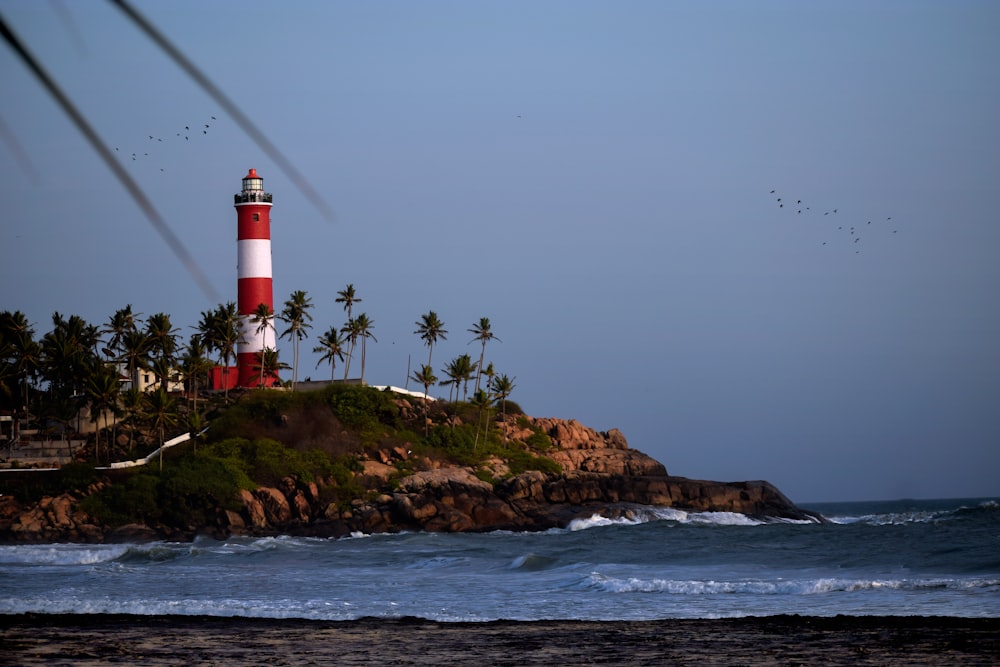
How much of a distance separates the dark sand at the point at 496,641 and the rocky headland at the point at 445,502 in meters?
33.7

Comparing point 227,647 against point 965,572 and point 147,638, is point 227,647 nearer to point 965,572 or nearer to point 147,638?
point 147,638

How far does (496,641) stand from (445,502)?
39919 mm

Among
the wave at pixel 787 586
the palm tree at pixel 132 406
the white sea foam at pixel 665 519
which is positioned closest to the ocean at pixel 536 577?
the wave at pixel 787 586

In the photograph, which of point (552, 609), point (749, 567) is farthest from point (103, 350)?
point (552, 609)

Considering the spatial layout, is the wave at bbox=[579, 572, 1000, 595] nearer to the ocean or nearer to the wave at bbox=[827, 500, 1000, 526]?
the ocean

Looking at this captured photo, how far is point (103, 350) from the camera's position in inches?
2559

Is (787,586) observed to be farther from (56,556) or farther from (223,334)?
(223,334)

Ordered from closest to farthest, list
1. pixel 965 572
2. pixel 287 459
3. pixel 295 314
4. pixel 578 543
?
pixel 965 572 < pixel 578 543 < pixel 287 459 < pixel 295 314

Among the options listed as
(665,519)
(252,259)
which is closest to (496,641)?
(665,519)

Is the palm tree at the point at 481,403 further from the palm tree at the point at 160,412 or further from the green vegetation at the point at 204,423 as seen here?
the palm tree at the point at 160,412

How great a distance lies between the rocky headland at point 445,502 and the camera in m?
52.8

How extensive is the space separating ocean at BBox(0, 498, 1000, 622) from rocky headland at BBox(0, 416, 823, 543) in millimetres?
7664

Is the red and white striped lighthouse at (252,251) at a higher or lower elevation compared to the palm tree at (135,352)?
higher

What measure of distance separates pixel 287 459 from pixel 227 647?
44.0 m
